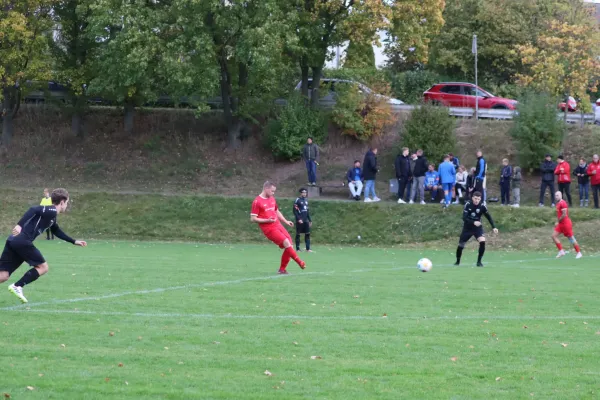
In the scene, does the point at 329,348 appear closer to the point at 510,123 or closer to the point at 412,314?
the point at 412,314

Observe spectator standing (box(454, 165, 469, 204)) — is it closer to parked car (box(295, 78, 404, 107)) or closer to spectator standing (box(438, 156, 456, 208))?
spectator standing (box(438, 156, 456, 208))

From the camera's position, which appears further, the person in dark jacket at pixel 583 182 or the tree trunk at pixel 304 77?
the tree trunk at pixel 304 77

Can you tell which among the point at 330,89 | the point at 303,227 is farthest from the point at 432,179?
the point at 330,89

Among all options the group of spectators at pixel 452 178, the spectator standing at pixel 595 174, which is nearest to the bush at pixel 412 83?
the group of spectators at pixel 452 178

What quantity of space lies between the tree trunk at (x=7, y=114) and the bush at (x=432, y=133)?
61.8 feet

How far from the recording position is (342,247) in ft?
103

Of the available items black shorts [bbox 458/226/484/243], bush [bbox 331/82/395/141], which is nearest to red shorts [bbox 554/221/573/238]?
black shorts [bbox 458/226/484/243]

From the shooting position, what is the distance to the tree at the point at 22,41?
133 feet

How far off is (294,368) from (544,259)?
17.7 meters

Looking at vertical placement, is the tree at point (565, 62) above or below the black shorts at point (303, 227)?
above

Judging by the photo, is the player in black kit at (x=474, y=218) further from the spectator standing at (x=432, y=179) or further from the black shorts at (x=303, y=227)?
the spectator standing at (x=432, y=179)

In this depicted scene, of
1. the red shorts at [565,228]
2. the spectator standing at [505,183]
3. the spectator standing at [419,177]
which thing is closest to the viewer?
the red shorts at [565,228]

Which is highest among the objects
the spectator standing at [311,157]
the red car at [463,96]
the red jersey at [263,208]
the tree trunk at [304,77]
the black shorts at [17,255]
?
the tree trunk at [304,77]

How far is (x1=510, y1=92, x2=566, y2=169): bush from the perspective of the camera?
124 feet
